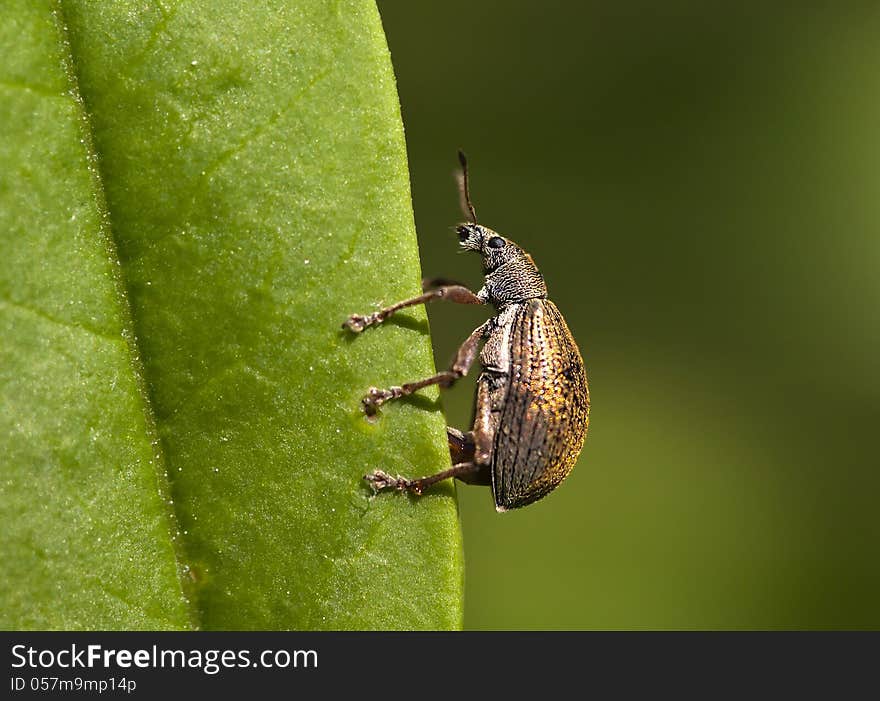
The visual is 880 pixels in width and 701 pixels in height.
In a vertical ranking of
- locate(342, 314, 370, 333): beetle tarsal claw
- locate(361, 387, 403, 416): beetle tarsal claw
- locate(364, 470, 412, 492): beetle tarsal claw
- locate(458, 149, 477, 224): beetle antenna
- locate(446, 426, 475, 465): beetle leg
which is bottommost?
locate(364, 470, 412, 492): beetle tarsal claw

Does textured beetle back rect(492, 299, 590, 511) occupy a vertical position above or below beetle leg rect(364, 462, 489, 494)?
above

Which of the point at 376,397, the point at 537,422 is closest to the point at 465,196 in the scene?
the point at 537,422

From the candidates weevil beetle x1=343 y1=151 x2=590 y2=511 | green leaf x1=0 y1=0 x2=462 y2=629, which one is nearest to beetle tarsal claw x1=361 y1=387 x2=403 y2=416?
green leaf x1=0 y1=0 x2=462 y2=629

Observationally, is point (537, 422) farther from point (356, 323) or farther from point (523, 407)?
point (356, 323)

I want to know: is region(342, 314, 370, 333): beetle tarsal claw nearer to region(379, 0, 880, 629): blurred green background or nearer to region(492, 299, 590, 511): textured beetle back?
region(492, 299, 590, 511): textured beetle back

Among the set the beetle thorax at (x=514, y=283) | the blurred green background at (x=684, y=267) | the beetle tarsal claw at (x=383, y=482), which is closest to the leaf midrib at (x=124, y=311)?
the beetle tarsal claw at (x=383, y=482)
